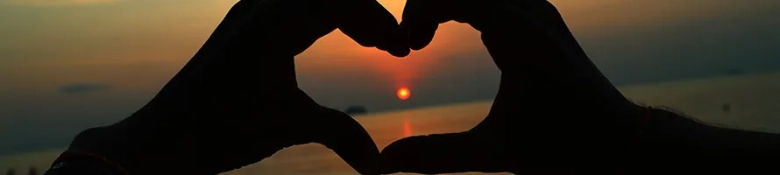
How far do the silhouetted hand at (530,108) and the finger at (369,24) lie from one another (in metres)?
0.05

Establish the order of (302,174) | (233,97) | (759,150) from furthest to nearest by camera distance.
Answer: (302,174) < (233,97) < (759,150)

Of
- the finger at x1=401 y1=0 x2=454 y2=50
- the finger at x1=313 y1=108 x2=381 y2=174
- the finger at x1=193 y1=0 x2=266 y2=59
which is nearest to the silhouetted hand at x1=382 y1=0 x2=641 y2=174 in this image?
the finger at x1=401 y1=0 x2=454 y2=50

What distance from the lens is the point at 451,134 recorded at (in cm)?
274

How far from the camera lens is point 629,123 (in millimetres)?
→ 2566

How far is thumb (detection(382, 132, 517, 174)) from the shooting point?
8.78ft

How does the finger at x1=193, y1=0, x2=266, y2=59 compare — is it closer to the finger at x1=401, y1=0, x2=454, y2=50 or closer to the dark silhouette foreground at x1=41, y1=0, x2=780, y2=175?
the dark silhouette foreground at x1=41, y1=0, x2=780, y2=175

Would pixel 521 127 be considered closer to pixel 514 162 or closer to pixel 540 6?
pixel 514 162

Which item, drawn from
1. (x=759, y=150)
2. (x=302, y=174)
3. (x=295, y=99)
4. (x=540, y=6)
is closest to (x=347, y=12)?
(x=295, y=99)

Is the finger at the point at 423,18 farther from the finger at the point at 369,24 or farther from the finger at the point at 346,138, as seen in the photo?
the finger at the point at 346,138

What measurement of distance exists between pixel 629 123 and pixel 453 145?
1.74ft

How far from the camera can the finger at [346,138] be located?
2.79 meters

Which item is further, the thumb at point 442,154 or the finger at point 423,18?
the thumb at point 442,154

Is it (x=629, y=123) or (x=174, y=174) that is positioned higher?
(x=629, y=123)

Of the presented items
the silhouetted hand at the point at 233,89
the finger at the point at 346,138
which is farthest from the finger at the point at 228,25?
the finger at the point at 346,138
